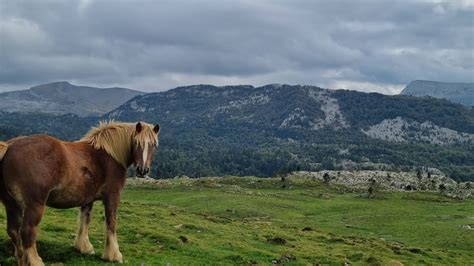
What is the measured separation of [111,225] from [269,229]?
29.0 meters

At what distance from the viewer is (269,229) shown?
44438mm

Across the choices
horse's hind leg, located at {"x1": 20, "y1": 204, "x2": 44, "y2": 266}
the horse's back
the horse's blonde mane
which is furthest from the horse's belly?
the horse's blonde mane

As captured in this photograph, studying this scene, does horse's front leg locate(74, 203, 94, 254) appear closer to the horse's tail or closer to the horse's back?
the horse's back

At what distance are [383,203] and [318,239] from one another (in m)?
60.9

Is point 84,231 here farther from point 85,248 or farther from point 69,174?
point 69,174

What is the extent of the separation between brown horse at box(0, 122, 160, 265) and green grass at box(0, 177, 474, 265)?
6.00ft

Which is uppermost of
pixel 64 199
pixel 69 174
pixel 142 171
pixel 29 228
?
pixel 142 171

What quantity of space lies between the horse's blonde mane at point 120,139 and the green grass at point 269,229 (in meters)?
3.93

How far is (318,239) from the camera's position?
4200cm

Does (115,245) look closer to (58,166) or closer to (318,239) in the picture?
(58,166)

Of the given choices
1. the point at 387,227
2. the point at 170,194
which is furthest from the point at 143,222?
the point at 170,194

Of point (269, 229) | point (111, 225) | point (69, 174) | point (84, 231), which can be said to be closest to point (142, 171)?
point (69, 174)

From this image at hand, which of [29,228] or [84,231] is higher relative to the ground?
[29,228]

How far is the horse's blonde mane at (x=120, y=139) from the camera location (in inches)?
665
